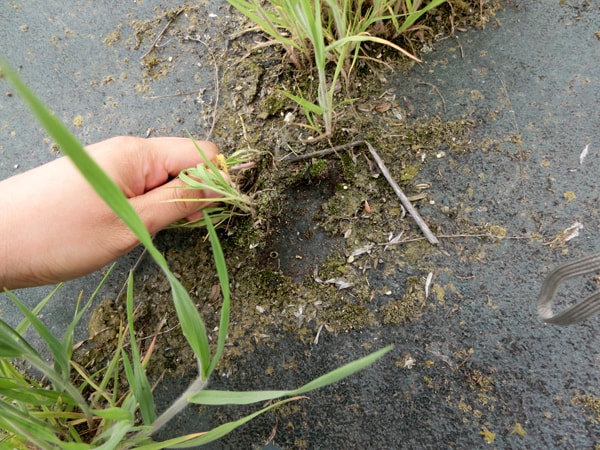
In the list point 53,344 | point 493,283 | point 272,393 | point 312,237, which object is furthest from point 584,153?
point 53,344

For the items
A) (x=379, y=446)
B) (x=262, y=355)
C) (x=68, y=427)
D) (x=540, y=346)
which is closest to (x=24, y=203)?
(x=68, y=427)

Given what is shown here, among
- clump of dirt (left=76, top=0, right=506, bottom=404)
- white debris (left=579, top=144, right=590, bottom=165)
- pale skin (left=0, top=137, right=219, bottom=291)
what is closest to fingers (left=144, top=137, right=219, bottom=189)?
pale skin (left=0, top=137, right=219, bottom=291)

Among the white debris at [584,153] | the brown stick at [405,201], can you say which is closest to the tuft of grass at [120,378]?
the brown stick at [405,201]

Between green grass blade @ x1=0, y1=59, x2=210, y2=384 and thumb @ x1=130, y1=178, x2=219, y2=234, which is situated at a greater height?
green grass blade @ x1=0, y1=59, x2=210, y2=384

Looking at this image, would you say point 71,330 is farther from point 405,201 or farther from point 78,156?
→ point 405,201

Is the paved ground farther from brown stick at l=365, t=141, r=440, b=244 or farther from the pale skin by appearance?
the pale skin

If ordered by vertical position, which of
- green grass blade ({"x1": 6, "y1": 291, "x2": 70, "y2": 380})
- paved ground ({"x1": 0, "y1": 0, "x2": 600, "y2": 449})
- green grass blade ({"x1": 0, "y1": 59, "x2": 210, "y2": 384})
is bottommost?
paved ground ({"x1": 0, "y1": 0, "x2": 600, "y2": 449})

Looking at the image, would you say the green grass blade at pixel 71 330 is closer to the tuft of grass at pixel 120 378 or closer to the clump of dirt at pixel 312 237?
the tuft of grass at pixel 120 378

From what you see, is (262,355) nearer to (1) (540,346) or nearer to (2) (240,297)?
(2) (240,297)
